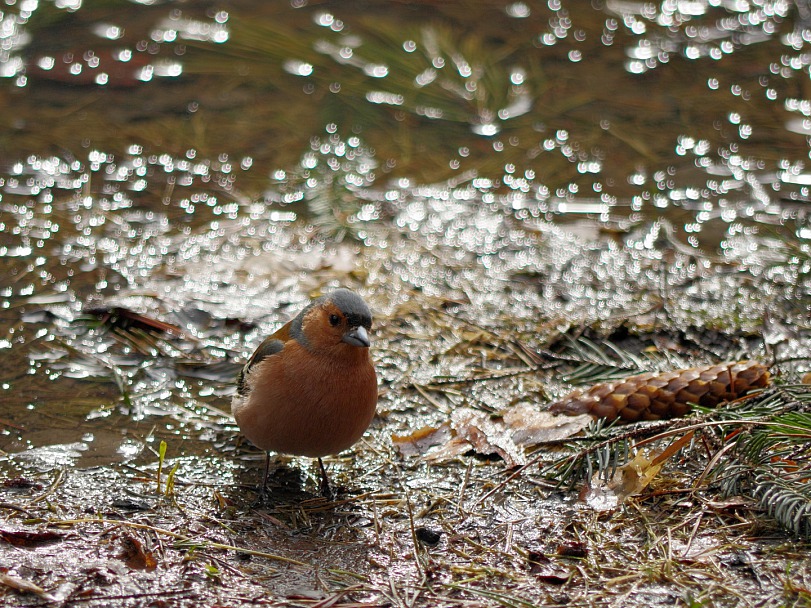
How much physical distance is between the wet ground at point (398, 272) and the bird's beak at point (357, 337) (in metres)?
0.67

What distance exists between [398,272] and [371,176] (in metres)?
1.46

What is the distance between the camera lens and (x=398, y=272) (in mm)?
6004

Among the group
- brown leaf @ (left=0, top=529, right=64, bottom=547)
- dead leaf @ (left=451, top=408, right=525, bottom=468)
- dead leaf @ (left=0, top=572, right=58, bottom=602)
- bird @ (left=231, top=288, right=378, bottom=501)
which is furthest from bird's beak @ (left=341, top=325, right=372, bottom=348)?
dead leaf @ (left=0, top=572, right=58, bottom=602)

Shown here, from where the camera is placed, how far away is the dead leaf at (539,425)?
414 cm

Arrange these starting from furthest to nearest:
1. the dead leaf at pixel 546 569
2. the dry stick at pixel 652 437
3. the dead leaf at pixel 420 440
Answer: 1. the dead leaf at pixel 420 440
2. the dry stick at pixel 652 437
3. the dead leaf at pixel 546 569

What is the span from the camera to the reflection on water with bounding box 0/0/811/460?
5305 mm

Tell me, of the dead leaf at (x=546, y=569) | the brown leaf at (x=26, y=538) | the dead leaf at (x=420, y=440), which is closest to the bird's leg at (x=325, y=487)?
the dead leaf at (x=420, y=440)

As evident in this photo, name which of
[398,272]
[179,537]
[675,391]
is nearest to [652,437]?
[675,391]

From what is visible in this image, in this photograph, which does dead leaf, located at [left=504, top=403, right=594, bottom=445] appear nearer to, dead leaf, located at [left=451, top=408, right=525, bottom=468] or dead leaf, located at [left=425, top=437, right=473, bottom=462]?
dead leaf, located at [left=451, top=408, right=525, bottom=468]

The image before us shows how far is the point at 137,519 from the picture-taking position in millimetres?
3658

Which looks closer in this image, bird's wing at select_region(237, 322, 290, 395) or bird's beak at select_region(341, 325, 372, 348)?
bird's beak at select_region(341, 325, 372, 348)

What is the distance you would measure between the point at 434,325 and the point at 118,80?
15.6 ft

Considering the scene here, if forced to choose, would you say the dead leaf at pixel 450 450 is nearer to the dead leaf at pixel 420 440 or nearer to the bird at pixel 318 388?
the dead leaf at pixel 420 440

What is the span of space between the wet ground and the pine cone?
232mm
